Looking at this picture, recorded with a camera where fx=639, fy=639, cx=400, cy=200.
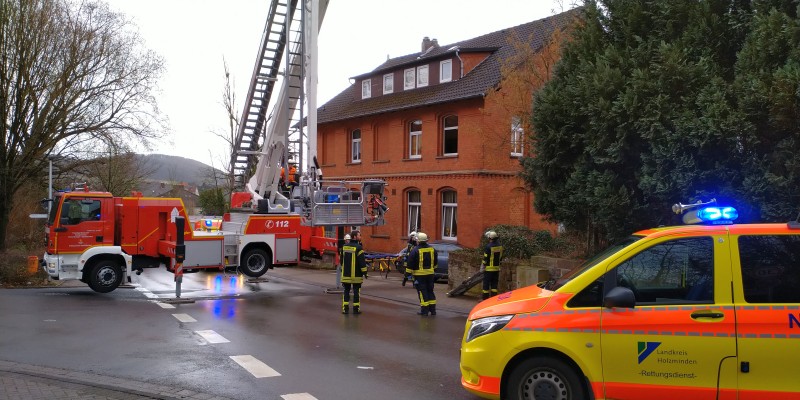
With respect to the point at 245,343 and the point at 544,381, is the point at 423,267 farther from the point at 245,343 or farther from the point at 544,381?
the point at 544,381

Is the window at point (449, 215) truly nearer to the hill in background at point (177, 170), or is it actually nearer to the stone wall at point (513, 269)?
the stone wall at point (513, 269)

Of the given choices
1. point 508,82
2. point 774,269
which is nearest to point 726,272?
point 774,269

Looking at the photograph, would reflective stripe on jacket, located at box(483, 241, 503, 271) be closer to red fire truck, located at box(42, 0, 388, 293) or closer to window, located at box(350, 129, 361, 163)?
red fire truck, located at box(42, 0, 388, 293)

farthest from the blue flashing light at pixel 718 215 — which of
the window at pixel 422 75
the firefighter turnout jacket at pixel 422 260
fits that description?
the window at pixel 422 75

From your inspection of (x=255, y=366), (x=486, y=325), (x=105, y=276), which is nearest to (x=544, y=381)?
(x=486, y=325)

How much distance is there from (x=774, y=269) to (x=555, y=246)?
983cm

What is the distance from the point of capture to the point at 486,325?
580 cm

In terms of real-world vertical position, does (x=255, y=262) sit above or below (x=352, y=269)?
below

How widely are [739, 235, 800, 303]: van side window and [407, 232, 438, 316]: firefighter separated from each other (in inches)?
289

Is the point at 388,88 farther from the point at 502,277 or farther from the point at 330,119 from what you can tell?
the point at 502,277

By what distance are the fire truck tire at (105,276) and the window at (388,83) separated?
19000 mm

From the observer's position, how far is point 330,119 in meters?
33.6

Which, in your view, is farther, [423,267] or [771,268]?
[423,267]

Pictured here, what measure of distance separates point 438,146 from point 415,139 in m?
1.85
